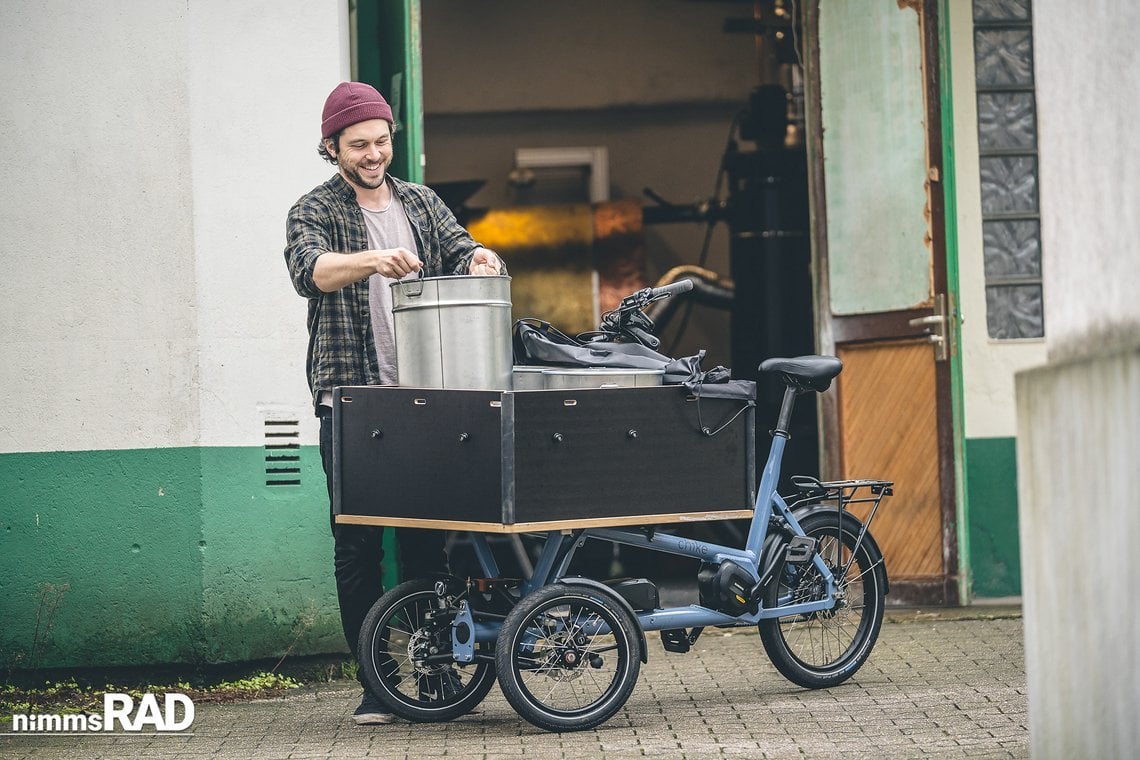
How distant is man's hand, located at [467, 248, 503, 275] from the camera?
5.50 metres

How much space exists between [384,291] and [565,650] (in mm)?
1498

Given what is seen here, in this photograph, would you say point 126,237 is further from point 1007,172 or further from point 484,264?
point 1007,172

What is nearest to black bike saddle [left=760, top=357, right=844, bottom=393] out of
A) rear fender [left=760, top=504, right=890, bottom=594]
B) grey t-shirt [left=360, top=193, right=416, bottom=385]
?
rear fender [left=760, top=504, right=890, bottom=594]

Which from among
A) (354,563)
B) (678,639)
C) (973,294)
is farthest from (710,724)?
(973,294)

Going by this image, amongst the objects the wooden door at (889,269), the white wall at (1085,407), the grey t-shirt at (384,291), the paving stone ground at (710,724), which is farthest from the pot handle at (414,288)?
the wooden door at (889,269)

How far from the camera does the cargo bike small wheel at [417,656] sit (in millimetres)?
5320

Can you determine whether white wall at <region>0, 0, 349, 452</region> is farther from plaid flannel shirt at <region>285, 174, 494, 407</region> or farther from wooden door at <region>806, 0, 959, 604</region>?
wooden door at <region>806, 0, 959, 604</region>

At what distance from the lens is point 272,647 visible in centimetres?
648

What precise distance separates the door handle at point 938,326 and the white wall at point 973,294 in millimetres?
400

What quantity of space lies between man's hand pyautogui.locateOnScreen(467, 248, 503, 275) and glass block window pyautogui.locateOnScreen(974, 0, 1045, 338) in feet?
11.4

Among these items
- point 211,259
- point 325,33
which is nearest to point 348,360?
point 211,259

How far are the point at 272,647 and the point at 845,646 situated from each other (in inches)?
96.4

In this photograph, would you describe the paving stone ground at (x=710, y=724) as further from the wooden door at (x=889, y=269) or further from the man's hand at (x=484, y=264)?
the man's hand at (x=484, y=264)

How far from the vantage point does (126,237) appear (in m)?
6.44
